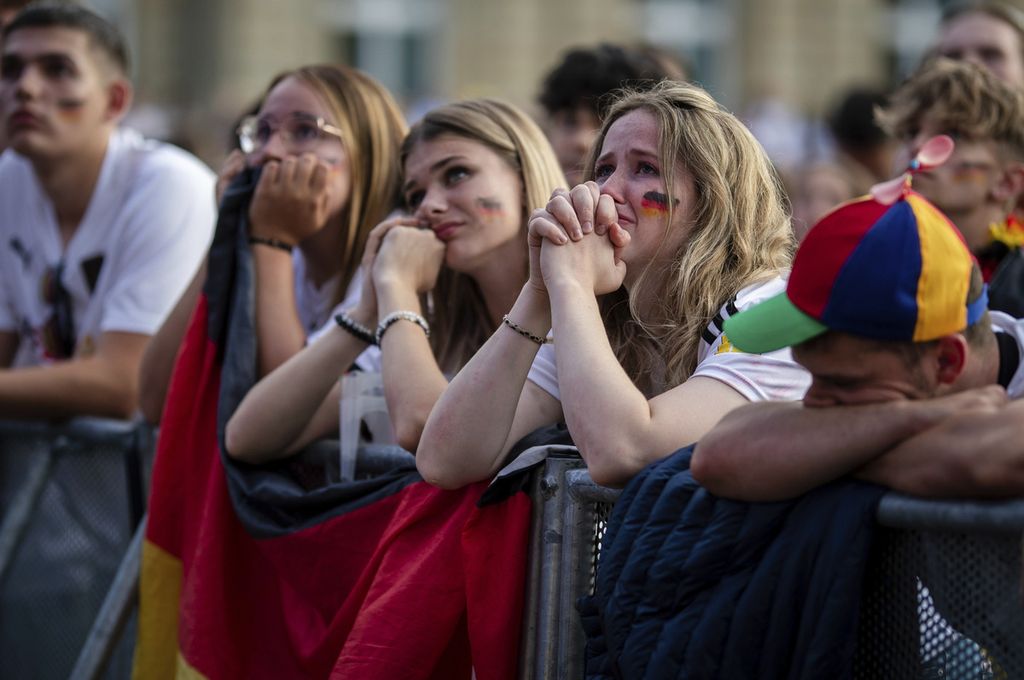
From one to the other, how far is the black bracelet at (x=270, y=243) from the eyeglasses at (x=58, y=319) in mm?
1245

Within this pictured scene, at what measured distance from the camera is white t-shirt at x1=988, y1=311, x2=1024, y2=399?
7.88 ft

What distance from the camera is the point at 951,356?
2277mm

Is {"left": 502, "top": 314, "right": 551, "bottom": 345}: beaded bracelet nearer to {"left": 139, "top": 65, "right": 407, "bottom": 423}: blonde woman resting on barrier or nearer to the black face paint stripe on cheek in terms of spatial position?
the black face paint stripe on cheek

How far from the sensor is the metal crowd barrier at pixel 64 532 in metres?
4.50

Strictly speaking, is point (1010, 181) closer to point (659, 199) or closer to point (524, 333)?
point (659, 199)

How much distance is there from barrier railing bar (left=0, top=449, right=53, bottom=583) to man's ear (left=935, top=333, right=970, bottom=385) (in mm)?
3363

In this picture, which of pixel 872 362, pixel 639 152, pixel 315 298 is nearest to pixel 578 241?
pixel 639 152

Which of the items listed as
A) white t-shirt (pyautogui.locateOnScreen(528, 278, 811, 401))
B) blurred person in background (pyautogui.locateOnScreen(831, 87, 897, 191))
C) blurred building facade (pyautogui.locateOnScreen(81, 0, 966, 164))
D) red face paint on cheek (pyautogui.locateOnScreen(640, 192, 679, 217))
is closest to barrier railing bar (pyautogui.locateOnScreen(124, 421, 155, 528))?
red face paint on cheek (pyautogui.locateOnScreen(640, 192, 679, 217))

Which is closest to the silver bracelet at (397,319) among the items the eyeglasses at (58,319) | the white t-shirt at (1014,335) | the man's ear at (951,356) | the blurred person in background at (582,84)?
the white t-shirt at (1014,335)

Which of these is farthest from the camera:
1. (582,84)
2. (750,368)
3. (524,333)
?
(582,84)

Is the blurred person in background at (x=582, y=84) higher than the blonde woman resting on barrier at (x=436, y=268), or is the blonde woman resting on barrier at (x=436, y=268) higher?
the blurred person in background at (x=582, y=84)

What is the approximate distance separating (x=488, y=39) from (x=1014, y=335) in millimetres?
19363

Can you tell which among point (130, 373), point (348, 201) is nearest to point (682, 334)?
point (348, 201)

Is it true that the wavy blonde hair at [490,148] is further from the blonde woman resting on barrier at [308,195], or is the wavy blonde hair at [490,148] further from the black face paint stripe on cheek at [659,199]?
the black face paint stripe on cheek at [659,199]
